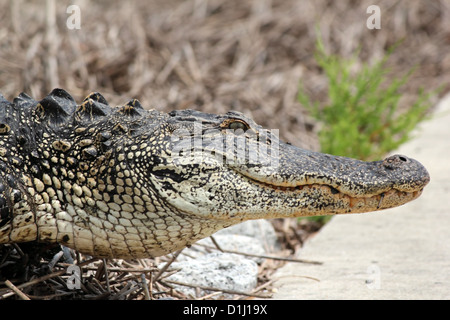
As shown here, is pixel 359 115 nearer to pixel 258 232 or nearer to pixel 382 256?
pixel 258 232

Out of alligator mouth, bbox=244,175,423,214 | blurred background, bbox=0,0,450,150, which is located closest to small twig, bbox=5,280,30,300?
alligator mouth, bbox=244,175,423,214

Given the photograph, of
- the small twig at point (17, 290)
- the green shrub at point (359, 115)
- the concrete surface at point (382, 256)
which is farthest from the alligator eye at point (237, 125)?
the green shrub at point (359, 115)

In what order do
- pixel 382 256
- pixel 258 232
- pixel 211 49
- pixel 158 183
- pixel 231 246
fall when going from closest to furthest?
1. pixel 158 183
2. pixel 382 256
3. pixel 231 246
4. pixel 258 232
5. pixel 211 49

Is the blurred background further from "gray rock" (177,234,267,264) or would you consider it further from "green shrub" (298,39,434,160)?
"gray rock" (177,234,267,264)

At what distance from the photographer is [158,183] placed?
2617mm

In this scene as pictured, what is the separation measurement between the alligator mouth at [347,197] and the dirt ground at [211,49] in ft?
10.9

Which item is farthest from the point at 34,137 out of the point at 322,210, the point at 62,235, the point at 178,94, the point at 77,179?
the point at 178,94

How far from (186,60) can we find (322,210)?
4.82 meters

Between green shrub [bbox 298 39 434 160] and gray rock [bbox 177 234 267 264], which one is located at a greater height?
green shrub [bbox 298 39 434 160]

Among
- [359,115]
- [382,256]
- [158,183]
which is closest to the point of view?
[158,183]

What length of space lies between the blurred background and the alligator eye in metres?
3.08

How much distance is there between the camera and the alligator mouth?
267cm

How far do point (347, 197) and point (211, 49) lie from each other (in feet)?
17.5

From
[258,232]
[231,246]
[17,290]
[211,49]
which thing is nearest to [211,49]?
[211,49]
